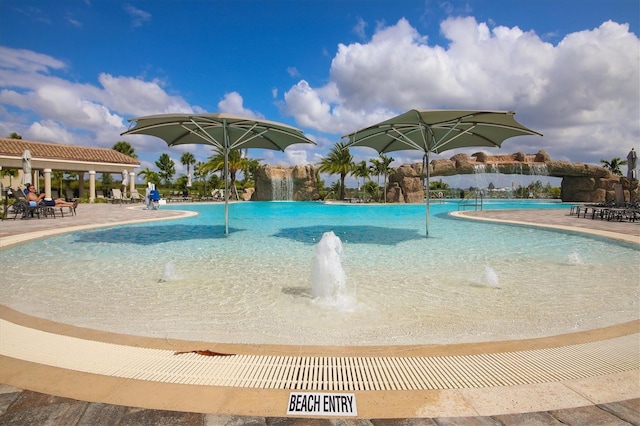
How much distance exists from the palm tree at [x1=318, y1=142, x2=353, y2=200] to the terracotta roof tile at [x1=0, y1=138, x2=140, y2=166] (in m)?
20.4

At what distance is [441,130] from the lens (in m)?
12.0

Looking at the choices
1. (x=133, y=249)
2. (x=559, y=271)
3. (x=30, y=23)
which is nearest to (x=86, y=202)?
(x=30, y=23)

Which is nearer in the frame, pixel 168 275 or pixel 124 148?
pixel 168 275

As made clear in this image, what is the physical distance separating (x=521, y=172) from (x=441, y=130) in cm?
3353

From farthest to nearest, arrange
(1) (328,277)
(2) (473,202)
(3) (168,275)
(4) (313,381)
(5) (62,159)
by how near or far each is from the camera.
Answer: (2) (473,202) → (5) (62,159) → (3) (168,275) → (1) (328,277) → (4) (313,381)

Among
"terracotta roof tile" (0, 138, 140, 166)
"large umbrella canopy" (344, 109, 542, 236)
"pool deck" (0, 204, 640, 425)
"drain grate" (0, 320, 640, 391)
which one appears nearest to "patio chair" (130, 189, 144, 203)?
"terracotta roof tile" (0, 138, 140, 166)

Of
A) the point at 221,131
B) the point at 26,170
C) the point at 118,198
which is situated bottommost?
the point at 118,198

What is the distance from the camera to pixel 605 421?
203cm

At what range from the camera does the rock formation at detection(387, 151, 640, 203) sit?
34.0 meters

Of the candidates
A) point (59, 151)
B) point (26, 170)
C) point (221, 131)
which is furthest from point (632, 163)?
point (59, 151)

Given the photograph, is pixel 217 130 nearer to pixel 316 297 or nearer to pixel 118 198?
pixel 316 297

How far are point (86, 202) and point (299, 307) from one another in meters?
33.5

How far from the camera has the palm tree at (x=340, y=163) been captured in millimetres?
41375

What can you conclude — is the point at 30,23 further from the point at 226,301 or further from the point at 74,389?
A: the point at 74,389
